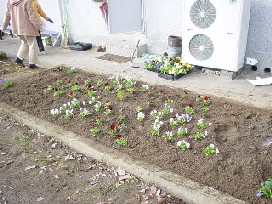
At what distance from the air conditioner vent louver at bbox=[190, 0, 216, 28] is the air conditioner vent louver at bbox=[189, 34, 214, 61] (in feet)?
0.77

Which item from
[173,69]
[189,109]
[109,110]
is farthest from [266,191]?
[173,69]

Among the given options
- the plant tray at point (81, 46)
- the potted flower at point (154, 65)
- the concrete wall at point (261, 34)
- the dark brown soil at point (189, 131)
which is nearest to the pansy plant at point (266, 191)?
the dark brown soil at point (189, 131)

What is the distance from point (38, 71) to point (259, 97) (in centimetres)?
458

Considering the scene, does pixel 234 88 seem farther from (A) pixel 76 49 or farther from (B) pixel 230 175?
(A) pixel 76 49

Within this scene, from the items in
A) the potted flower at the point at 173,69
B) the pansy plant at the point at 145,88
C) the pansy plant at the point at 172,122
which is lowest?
the pansy plant at the point at 172,122

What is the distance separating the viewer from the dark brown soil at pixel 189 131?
9.66 feet

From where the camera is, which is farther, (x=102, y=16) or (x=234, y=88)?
(x=102, y=16)

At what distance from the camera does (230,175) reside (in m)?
2.92

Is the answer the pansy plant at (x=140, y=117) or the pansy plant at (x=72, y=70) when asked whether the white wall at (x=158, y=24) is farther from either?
the pansy plant at (x=140, y=117)

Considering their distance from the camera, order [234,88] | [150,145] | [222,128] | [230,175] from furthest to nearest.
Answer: [234,88] < [222,128] < [150,145] < [230,175]

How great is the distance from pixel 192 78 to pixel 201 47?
0.60 m

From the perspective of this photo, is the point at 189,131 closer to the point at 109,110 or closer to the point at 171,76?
the point at 109,110

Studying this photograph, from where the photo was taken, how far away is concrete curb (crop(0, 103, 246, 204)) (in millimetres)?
2701

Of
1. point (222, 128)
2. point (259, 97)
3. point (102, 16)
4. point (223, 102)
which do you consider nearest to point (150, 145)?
point (222, 128)
